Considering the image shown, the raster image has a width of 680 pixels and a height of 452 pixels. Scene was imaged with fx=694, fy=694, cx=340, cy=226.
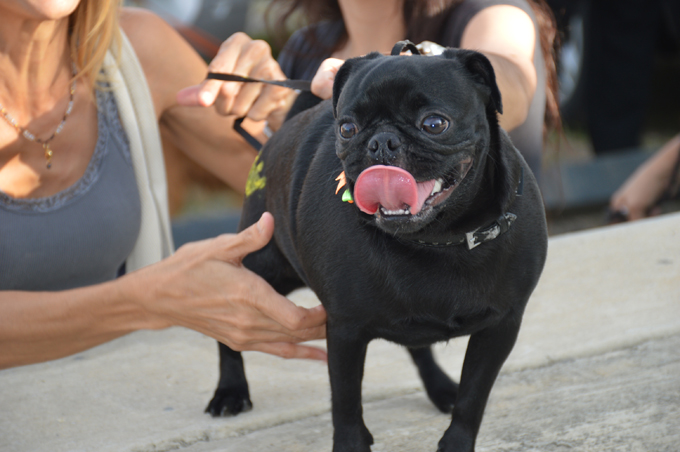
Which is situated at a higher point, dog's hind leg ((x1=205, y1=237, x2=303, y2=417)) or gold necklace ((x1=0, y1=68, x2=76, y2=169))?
gold necklace ((x1=0, y1=68, x2=76, y2=169))

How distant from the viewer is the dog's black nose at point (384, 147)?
1.15 metres

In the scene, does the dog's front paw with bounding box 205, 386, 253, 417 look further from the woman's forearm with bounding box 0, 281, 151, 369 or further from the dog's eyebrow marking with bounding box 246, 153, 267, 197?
the dog's eyebrow marking with bounding box 246, 153, 267, 197

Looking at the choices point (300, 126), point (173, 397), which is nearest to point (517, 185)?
point (300, 126)

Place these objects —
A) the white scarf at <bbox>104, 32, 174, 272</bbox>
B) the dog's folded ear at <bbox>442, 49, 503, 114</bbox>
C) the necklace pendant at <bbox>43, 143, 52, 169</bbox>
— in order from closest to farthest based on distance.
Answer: the dog's folded ear at <bbox>442, 49, 503, 114</bbox> → the necklace pendant at <bbox>43, 143, 52, 169</bbox> → the white scarf at <bbox>104, 32, 174, 272</bbox>

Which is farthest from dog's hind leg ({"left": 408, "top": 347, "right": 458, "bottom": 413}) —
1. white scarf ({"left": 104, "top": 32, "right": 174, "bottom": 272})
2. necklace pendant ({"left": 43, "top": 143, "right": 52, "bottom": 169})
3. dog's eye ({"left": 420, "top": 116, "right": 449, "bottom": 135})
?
necklace pendant ({"left": 43, "top": 143, "right": 52, "bottom": 169})

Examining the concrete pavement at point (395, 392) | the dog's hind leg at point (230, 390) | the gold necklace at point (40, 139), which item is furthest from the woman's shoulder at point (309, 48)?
the dog's hind leg at point (230, 390)

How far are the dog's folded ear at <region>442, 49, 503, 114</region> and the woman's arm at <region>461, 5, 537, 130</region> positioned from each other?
0.44m

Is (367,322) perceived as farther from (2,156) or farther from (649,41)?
(649,41)

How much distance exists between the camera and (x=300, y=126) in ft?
5.17

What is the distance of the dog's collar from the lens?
1.26 meters

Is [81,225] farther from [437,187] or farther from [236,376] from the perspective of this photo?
[437,187]

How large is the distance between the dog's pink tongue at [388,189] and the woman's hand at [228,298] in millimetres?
356

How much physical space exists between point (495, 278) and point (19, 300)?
3.85ft

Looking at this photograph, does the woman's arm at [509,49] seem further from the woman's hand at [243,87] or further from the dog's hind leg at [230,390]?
the dog's hind leg at [230,390]
